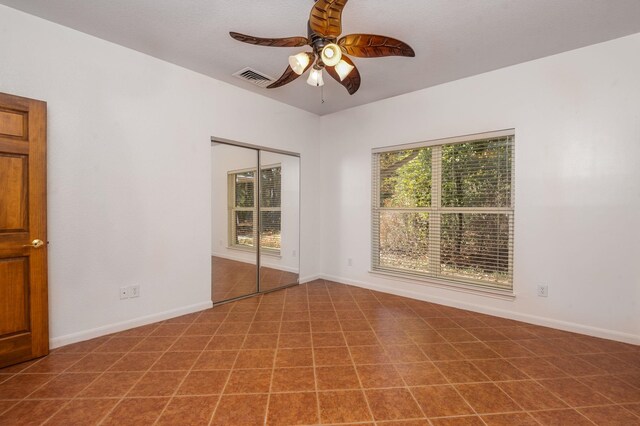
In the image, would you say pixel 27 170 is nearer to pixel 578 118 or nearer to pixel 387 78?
pixel 387 78

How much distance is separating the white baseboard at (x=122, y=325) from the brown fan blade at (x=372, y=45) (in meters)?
3.07

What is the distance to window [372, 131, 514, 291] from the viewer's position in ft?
10.8

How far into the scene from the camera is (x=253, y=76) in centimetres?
342

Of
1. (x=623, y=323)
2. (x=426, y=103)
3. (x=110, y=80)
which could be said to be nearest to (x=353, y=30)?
(x=426, y=103)

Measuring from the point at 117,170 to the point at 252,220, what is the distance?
1.67 meters

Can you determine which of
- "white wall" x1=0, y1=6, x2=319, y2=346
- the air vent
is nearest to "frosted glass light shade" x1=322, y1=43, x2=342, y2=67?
the air vent

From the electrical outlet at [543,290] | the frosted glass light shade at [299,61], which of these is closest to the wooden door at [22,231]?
the frosted glass light shade at [299,61]

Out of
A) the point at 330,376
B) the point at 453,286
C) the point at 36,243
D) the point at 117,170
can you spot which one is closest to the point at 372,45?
the point at 330,376

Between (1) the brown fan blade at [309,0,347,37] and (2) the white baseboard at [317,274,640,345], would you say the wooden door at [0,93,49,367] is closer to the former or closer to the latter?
(1) the brown fan blade at [309,0,347,37]

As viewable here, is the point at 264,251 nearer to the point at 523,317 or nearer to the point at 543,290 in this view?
the point at 523,317

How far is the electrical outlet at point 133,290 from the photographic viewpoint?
288cm

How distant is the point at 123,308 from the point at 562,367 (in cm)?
382

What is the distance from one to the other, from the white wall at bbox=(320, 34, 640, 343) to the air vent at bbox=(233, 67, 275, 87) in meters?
2.12

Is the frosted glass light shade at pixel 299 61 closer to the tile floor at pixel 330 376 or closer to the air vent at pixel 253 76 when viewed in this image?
the air vent at pixel 253 76
